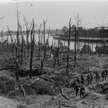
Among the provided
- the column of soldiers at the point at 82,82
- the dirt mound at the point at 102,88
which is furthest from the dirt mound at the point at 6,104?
the dirt mound at the point at 102,88

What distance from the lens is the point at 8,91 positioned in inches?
415

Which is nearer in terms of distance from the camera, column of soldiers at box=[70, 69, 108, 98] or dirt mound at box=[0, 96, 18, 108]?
dirt mound at box=[0, 96, 18, 108]

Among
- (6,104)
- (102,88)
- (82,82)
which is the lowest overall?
(102,88)

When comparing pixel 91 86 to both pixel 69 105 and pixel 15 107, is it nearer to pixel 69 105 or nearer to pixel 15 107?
pixel 69 105

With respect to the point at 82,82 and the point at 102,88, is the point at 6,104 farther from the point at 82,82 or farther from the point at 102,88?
the point at 102,88

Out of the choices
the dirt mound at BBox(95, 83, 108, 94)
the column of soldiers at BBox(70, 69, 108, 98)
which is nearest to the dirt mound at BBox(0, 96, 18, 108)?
the column of soldiers at BBox(70, 69, 108, 98)

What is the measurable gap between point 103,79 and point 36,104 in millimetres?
6073

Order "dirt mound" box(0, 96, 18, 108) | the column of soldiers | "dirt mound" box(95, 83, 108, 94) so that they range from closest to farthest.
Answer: "dirt mound" box(0, 96, 18, 108)
the column of soldiers
"dirt mound" box(95, 83, 108, 94)

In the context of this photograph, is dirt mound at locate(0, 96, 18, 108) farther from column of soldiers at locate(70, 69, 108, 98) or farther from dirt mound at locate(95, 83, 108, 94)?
dirt mound at locate(95, 83, 108, 94)

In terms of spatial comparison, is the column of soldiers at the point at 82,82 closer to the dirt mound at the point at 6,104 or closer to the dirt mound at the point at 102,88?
the dirt mound at the point at 102,88

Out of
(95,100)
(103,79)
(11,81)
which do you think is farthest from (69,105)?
(103,79)

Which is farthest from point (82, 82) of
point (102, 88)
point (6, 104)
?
point (6, 104)

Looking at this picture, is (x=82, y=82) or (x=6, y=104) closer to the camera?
(x=6, y=104)

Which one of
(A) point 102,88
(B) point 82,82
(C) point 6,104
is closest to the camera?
(C) point 6,104
